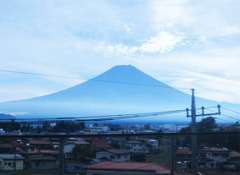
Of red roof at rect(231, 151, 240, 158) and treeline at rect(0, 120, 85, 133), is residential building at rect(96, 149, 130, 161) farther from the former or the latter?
treeline at rect(0, 120, 85, 133)

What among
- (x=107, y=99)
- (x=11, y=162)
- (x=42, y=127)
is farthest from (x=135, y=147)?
(x=107, y=99)

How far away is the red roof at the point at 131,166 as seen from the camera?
290 centimetres

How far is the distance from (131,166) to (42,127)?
9168mm

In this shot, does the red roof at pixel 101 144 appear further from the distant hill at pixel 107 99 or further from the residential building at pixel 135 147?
the distant hill at pixel 107 99

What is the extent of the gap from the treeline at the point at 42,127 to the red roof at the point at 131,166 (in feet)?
26.8

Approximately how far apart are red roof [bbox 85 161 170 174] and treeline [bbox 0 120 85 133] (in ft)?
26.8

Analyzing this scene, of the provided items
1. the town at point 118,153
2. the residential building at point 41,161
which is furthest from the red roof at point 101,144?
the residential building at point 41,161

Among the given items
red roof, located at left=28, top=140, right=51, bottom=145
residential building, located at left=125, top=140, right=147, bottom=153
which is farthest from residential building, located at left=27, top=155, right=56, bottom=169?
residential building, located at left=125, top=140, right=147, bottom=153

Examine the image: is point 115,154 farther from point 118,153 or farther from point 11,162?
point 11,162

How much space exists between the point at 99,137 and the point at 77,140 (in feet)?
0.86

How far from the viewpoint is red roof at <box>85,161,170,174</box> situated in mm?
2898

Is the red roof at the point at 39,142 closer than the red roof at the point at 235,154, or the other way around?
the red roof at the point at 39,142

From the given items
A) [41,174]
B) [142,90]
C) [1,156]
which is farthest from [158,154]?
[142,90]

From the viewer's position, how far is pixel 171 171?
11.1ft
